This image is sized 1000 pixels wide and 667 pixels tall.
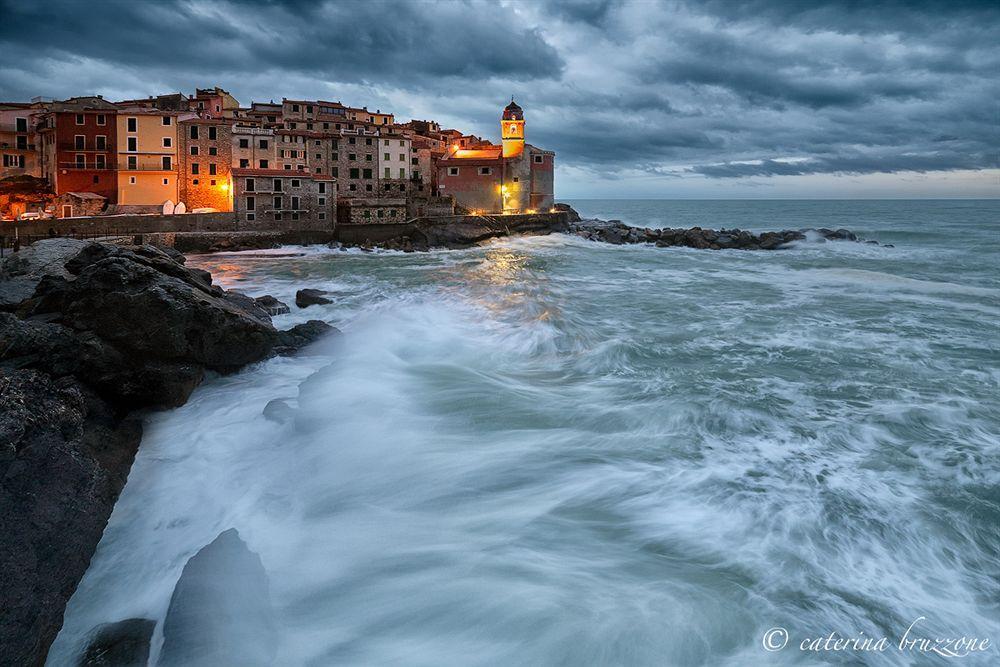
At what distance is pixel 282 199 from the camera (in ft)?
137

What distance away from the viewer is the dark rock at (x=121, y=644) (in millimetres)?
4113

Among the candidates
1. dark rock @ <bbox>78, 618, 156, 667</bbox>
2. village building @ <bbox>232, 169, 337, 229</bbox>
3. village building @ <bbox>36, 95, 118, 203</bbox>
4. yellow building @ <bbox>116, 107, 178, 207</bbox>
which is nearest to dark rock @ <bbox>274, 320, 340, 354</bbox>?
dark rock @ <bbox>78, 618, 156, 667</bbox>

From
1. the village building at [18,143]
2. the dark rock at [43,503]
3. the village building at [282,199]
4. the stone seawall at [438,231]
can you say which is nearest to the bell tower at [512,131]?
the stone seawall at [438,231]

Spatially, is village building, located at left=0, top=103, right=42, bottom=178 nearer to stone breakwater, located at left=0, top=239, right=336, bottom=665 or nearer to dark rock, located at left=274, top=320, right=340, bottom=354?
Result: stone breakwater, located at left=0, top=239, right=336, bottom=665

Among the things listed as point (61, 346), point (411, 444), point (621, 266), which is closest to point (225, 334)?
point (61, 346)

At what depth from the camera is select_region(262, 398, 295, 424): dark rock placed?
859 centimetres

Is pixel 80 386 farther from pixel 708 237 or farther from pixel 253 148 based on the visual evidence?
pixel 708 237

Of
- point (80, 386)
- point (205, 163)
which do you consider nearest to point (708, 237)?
point (205, 163)

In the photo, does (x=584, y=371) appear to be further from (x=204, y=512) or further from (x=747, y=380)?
(x=204, y=512)

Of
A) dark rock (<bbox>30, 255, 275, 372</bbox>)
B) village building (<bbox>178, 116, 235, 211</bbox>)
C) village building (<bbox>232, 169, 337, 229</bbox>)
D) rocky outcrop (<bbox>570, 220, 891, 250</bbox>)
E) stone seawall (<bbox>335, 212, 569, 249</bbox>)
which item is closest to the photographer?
dark rock (<bbox>30, 255, 275, 372</bbox>)

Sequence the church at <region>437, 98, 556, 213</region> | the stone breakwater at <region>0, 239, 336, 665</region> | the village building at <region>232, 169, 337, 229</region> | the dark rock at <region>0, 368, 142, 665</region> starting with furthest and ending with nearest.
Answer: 1. the church at <region>437, 98, 556, 213</region>
2. the village building at <region>232, 169, 337, 229</region>
3. the stone breakwater at <region>0, 239, 336, 665</region>
4. the dark rock at <region>0, 368, 142, 665</region>

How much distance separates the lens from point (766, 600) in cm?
494

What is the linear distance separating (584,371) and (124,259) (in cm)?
799

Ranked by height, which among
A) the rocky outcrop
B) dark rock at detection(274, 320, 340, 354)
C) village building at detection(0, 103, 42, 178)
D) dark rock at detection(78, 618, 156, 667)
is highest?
village building at detection(0, 103, 42, 178)
